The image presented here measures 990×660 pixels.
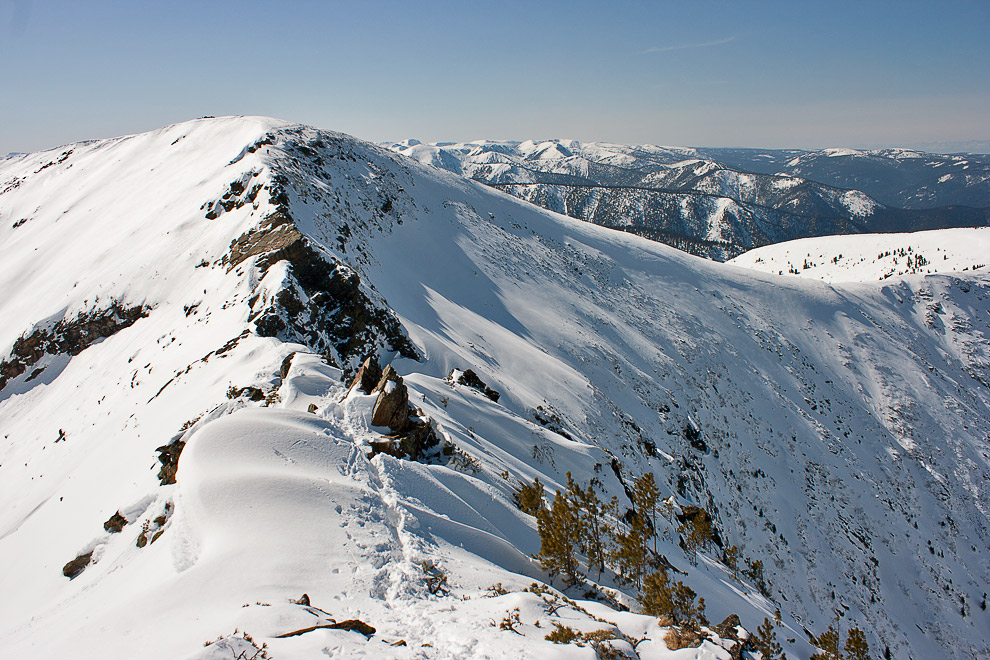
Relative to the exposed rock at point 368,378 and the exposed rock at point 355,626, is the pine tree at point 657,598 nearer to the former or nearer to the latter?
the exposed rock at point 355,626

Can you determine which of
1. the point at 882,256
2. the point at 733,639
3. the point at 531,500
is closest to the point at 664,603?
the point at 733,639

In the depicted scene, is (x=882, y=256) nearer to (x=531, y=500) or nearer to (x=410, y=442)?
(x=531, y=500)

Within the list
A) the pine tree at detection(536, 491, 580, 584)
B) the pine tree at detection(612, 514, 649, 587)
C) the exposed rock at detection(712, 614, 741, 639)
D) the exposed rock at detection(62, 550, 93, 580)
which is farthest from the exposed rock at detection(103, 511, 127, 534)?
Result: the exposed rock at detection(712, 614, 741, 639)

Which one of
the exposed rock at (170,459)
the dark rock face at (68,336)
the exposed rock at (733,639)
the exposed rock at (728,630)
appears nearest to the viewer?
the exposed rock at (733,639)

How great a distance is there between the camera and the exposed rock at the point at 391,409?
13.0 metres

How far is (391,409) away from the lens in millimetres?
13086

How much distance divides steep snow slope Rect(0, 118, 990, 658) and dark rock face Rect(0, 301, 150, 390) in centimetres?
16

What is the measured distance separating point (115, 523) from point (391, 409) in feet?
25.8

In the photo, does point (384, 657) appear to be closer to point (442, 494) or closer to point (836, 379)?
point (442, 494)

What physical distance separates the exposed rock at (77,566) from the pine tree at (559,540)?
474 inches

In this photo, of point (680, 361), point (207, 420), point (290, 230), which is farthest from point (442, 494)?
point (680, 361)

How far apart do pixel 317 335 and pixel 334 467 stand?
1090 cm

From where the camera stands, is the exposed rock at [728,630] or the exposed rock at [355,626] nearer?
the exposed rock at [355,626]

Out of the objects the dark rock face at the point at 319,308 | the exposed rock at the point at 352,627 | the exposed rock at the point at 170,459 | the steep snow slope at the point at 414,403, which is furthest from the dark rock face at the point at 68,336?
the exposed rock at the point at 352,627
